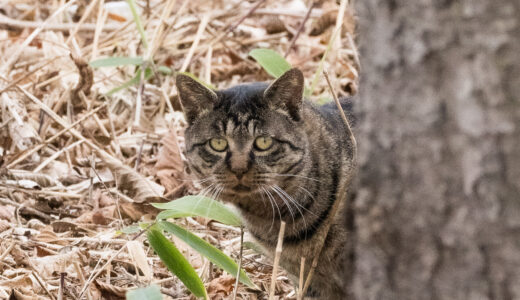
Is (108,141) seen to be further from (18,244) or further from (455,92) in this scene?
(455,92)

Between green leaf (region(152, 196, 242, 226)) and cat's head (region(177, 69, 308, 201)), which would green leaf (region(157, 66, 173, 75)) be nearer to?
cat's head (region(177, 69, 308, 201))

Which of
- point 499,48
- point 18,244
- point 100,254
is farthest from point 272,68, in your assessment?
point 499,48

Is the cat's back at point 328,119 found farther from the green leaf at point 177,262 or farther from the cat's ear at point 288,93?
the green leaf at point 177,262

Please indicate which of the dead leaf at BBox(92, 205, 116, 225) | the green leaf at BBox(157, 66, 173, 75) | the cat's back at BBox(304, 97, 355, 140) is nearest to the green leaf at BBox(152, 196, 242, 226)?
the cat's back at BBox(304, 97, 355, 140)

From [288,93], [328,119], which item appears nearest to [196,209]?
[288,93]

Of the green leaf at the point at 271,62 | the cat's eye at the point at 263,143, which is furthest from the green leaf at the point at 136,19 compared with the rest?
the cat's eye at the point at 263,143

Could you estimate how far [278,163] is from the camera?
2393mm

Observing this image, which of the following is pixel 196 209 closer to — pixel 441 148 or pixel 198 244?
pixel 198 244

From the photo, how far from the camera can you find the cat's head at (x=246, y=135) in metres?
2.37

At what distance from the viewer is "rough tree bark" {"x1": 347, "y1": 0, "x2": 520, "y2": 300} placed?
1073 mm

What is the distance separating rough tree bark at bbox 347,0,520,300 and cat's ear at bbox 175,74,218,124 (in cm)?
138

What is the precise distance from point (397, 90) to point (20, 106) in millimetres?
3124

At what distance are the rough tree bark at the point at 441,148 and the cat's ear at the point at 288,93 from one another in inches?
47.2

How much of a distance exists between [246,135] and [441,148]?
136cm
